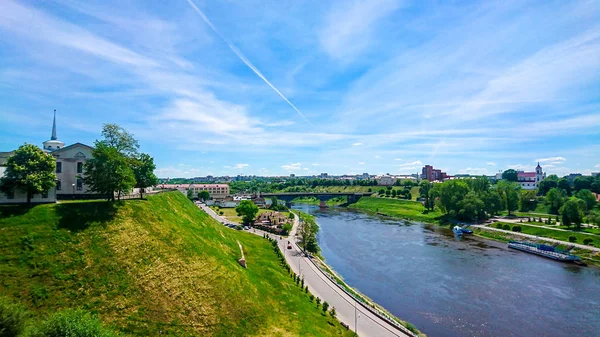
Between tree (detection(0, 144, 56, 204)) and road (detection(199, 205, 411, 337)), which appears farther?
tree (detection(0, 144, 56, 204))

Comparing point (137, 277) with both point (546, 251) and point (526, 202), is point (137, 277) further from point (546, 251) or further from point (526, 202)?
point (526, 202)

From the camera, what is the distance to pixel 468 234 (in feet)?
265

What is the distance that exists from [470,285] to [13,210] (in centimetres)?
5297

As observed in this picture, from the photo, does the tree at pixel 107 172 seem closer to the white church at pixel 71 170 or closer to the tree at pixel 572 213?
the white church at pixel 71 170

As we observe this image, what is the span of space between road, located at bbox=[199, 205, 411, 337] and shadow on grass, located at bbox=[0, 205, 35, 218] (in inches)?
1144

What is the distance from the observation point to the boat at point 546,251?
55928 mm

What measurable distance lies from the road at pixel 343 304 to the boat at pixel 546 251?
45.2 m

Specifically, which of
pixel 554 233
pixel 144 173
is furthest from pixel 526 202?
pixel 144 173

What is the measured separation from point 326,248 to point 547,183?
112 metres

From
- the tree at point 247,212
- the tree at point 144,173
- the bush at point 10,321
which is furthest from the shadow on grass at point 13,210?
the tree at point 247,212

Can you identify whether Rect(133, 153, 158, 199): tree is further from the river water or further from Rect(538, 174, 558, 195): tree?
Rect(538, 174, 558, 195): tree

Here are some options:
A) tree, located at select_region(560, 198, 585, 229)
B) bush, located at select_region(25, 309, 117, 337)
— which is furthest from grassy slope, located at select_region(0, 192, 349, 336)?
tree, located at select_region(560, 198, 585, 229)

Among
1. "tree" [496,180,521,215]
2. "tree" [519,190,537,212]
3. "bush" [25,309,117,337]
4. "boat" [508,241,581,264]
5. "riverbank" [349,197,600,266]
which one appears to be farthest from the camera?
"tree" [519,190,537,212]

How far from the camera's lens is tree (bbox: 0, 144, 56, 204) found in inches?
1138
